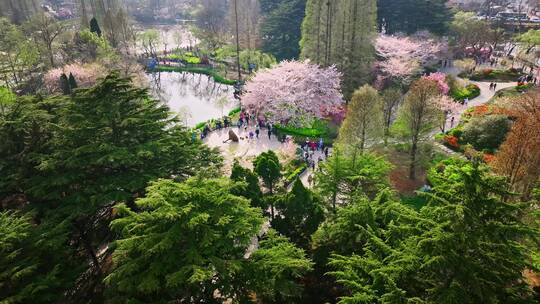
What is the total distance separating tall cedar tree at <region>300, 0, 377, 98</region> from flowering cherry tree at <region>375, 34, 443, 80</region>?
9.60 feet

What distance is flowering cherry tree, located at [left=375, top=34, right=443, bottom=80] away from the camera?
135 feet

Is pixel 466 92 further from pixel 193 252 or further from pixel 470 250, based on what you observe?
pixel 193 252

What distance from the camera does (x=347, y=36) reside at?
39656 mm

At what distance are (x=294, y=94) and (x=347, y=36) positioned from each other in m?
11.2

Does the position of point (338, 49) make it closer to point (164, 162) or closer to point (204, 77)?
point (204, 77)

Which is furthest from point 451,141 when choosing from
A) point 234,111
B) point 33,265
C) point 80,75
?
point 80,75

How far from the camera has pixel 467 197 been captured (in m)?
8.77

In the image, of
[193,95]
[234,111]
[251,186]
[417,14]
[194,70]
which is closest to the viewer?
[251,186]

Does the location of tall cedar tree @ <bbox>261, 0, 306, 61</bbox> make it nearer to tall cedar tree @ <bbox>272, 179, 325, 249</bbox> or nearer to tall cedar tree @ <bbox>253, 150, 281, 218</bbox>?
tall cedar tree @ <bbox>253, 150, 281, 218</bbox>

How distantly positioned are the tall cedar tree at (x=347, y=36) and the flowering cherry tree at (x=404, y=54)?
2.93 m

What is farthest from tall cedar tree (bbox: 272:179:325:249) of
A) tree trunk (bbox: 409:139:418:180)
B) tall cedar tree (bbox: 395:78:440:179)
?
tall cedar tree (bbox: 395:78:440:179)

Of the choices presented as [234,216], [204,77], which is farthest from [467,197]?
[204,77]

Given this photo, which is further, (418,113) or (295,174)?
(295,174)

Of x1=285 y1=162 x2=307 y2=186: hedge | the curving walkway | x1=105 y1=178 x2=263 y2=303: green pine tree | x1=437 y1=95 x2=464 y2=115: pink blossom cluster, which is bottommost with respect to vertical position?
x1=285 y1=162 x2=307 y2=186: hedge
